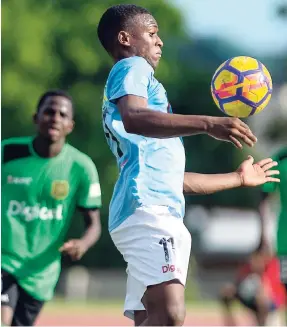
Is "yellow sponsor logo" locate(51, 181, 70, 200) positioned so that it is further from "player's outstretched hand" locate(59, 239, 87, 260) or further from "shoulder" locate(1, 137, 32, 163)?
"player's outstretched hand" locate(59, 239, 87, 260)

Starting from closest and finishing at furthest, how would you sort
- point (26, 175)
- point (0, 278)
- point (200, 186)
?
point (200, 186) → point (0, 278) → point (26, 175)

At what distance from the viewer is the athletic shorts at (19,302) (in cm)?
871

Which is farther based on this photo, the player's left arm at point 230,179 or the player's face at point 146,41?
the player's left arm at point 230,179

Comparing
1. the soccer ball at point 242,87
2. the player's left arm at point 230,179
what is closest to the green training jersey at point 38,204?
the player's left arm at point 230,179

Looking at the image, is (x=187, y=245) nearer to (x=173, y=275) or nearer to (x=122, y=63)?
(x=173, y=275)

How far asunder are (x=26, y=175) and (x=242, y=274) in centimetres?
778

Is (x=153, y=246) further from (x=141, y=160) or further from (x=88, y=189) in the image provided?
(x=88, y=189)

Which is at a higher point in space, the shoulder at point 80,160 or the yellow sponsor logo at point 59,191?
the shoulder at point 80,160

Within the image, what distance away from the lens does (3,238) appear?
873 cm

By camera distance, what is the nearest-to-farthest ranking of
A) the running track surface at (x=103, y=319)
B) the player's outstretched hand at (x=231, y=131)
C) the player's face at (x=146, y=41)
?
the player's outstretched hand at (x=231, y=131) → the player's face at (x=146, y=41) → the running track surface at (x=103, y=319)

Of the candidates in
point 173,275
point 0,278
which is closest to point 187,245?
point 173,275

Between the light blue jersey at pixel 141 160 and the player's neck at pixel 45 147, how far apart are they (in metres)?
2.35

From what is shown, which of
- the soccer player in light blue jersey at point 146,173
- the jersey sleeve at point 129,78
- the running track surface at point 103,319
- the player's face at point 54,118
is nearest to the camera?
the soccer player in light blue jersey at point 146,173

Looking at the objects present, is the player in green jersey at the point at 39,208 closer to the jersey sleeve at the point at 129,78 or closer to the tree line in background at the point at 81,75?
the jersey sleeve at the point at 129,78
